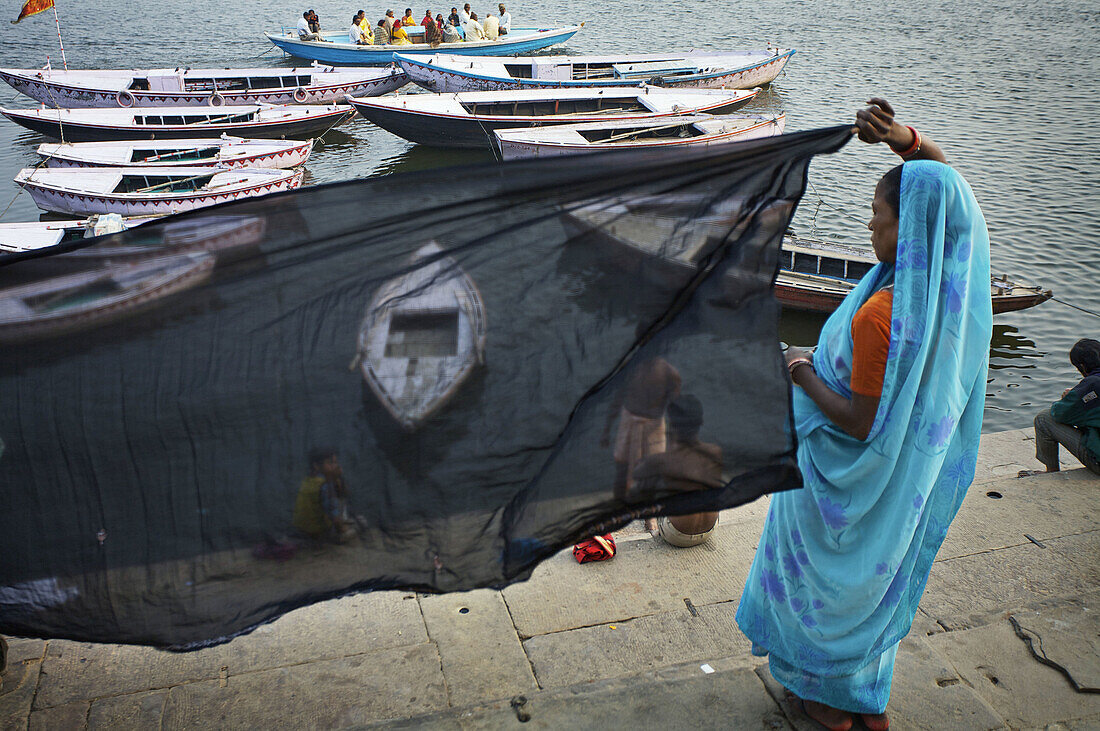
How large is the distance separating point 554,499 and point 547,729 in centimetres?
91

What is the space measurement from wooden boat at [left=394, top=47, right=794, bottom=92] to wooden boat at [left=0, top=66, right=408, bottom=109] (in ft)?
8.61

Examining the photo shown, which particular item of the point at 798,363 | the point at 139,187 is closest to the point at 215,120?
the point at 139,187

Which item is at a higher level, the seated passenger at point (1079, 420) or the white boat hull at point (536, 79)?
the seated passenger at point (1079, 420)

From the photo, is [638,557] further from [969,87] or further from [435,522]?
[969,87]

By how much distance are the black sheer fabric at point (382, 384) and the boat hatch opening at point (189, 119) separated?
19.1 meters

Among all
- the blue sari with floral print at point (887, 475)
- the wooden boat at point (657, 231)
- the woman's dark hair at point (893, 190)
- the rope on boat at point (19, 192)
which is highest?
the woman's dark hair at point (893, 190)

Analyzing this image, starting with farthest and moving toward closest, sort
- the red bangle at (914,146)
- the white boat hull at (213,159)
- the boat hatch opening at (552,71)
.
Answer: the boat hatch opening at (552,71) < the white boat hull at (213,159) < the red bangle at (914,146)

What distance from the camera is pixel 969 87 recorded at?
24.9 m

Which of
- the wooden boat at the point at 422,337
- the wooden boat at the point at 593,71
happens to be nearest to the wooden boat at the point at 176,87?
the wooden boat at the point at 593,71

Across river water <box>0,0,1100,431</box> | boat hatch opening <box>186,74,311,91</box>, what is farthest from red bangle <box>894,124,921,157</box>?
boat hatch opening <box>186,74,311,91</box>

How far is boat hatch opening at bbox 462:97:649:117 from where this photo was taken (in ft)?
64.0

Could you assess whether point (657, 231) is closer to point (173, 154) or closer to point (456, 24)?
point (173, 154)

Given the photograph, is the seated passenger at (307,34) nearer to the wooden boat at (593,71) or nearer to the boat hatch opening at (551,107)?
the wooden boat at (593,71)

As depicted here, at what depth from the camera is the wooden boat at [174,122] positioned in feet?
59.5
